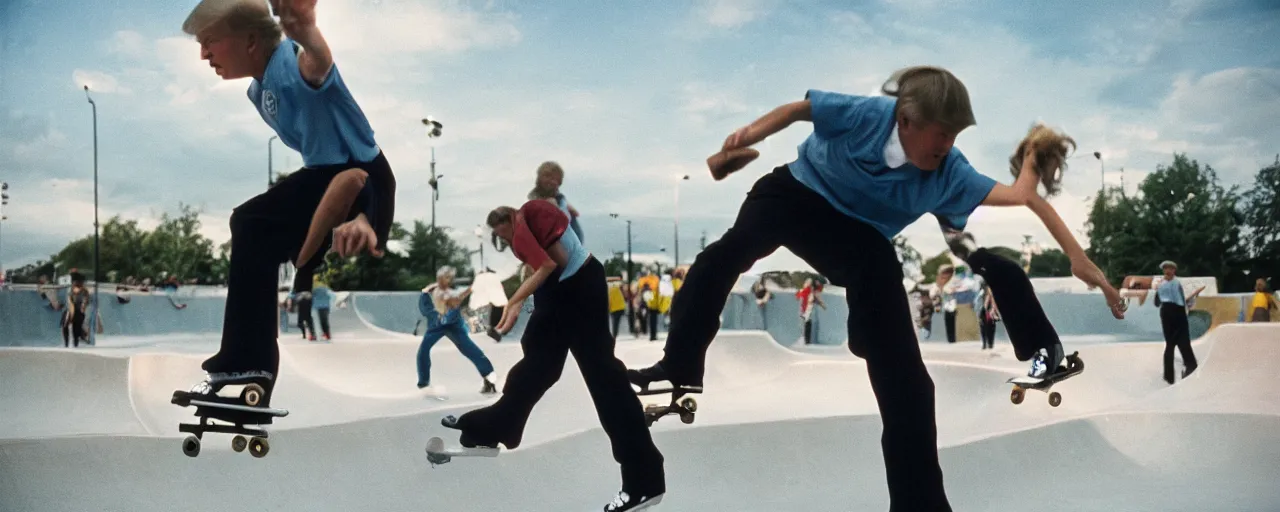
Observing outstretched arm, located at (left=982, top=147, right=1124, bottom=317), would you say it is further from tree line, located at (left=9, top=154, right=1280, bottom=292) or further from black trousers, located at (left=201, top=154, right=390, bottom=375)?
black trousers, located at (left=201, top=154, right=390, bottom=375)

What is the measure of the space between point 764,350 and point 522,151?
12.0 ft

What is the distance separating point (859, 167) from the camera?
330cm

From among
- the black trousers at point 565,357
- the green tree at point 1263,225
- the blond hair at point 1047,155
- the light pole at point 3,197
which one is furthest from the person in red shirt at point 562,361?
the green tree at point 1263,225

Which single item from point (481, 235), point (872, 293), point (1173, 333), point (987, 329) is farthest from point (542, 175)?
point (987, 329)

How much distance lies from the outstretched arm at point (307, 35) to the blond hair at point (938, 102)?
2.26 meters

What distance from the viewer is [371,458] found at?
4844 mm

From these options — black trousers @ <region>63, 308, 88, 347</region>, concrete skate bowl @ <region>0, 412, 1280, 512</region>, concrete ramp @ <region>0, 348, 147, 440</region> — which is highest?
black trousers @ <region>63, 308, 88, 347</region>

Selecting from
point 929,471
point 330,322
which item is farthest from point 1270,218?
point 330,322

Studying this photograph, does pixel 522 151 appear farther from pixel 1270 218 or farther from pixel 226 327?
pixel 1270 218

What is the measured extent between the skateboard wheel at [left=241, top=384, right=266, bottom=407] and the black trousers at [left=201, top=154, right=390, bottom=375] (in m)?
0.08

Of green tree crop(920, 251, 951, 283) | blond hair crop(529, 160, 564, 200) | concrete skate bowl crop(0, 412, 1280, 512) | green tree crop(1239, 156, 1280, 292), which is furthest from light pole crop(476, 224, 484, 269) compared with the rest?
green tree crop(1239, 156, 1280, 292)

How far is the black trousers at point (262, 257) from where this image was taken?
3381 mm

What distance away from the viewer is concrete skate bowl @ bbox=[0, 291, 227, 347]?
5.08 m

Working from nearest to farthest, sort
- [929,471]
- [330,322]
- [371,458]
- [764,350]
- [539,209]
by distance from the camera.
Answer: [929,471]
[539,209]
[371,458]
[330,322]
[764,350]
